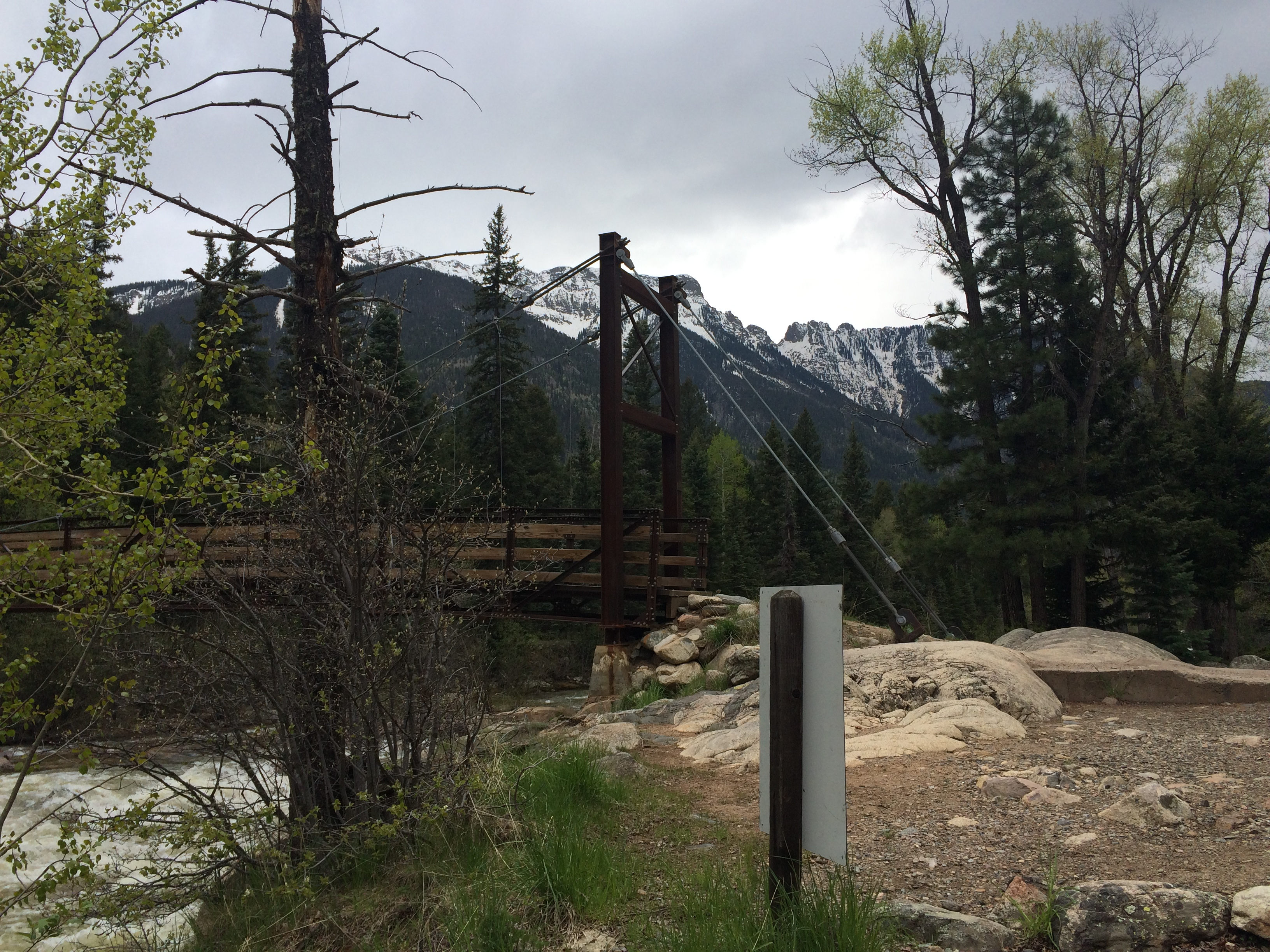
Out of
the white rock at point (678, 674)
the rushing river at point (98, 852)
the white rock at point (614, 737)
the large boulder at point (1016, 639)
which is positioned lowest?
the rushing river at point (98, 852)

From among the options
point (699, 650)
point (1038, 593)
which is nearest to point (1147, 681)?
point (699, 650)

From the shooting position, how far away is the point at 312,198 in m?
5.16

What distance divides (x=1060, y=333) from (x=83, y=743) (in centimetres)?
1688

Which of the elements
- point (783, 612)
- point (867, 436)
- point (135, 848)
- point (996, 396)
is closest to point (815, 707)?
point (783, 612)

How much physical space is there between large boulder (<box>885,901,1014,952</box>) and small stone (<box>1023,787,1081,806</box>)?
1.29 m

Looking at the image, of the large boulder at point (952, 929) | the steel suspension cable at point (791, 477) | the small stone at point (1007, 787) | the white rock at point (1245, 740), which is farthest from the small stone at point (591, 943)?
the steel suspension cable at point (791, 477)

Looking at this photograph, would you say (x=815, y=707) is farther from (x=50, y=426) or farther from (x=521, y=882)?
(x=50, y=426)

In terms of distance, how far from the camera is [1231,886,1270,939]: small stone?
2.59 meters

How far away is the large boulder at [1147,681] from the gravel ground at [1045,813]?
105cm

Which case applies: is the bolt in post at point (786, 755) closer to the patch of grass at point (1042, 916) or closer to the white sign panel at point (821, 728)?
the white sign panel at point (821, 728)

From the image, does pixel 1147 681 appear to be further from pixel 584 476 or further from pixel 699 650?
pixel 584 476

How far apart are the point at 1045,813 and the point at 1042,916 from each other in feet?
3.97

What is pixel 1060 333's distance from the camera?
16.5 m

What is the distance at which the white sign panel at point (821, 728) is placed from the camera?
2422mm
